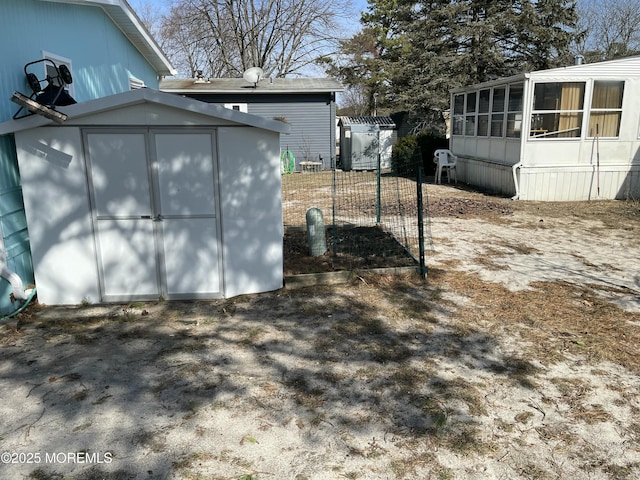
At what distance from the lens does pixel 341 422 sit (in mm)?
2924

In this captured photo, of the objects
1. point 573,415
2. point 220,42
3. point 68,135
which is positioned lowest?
point 573,415

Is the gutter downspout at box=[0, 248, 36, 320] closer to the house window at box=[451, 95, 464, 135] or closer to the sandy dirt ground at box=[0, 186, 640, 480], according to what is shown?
the sandy dirt ground at box=[0, 186, 640, 480]

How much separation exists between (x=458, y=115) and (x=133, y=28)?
10.1 metres

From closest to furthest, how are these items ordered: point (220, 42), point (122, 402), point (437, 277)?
point (122, 402)
point (437, 277)
point (220, 42)

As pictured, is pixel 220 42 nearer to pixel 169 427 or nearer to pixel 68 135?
pixel 68 135

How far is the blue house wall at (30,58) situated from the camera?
4617 mm

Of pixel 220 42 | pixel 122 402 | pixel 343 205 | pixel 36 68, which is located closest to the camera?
pixel 122 402

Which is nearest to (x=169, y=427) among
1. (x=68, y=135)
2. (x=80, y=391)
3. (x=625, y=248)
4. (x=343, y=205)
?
(x=80, y=391)

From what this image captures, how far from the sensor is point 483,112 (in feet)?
43.4

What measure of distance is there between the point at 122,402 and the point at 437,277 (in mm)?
3709

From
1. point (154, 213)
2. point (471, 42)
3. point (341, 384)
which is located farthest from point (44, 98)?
point (471, 42)

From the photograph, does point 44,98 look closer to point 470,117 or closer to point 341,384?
point 341,384

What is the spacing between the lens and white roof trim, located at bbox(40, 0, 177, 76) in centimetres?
672

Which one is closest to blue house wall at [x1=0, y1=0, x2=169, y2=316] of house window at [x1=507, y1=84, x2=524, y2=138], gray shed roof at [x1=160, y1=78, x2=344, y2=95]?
house window at [x1=507, y1=84, x2=524, y2=138]
